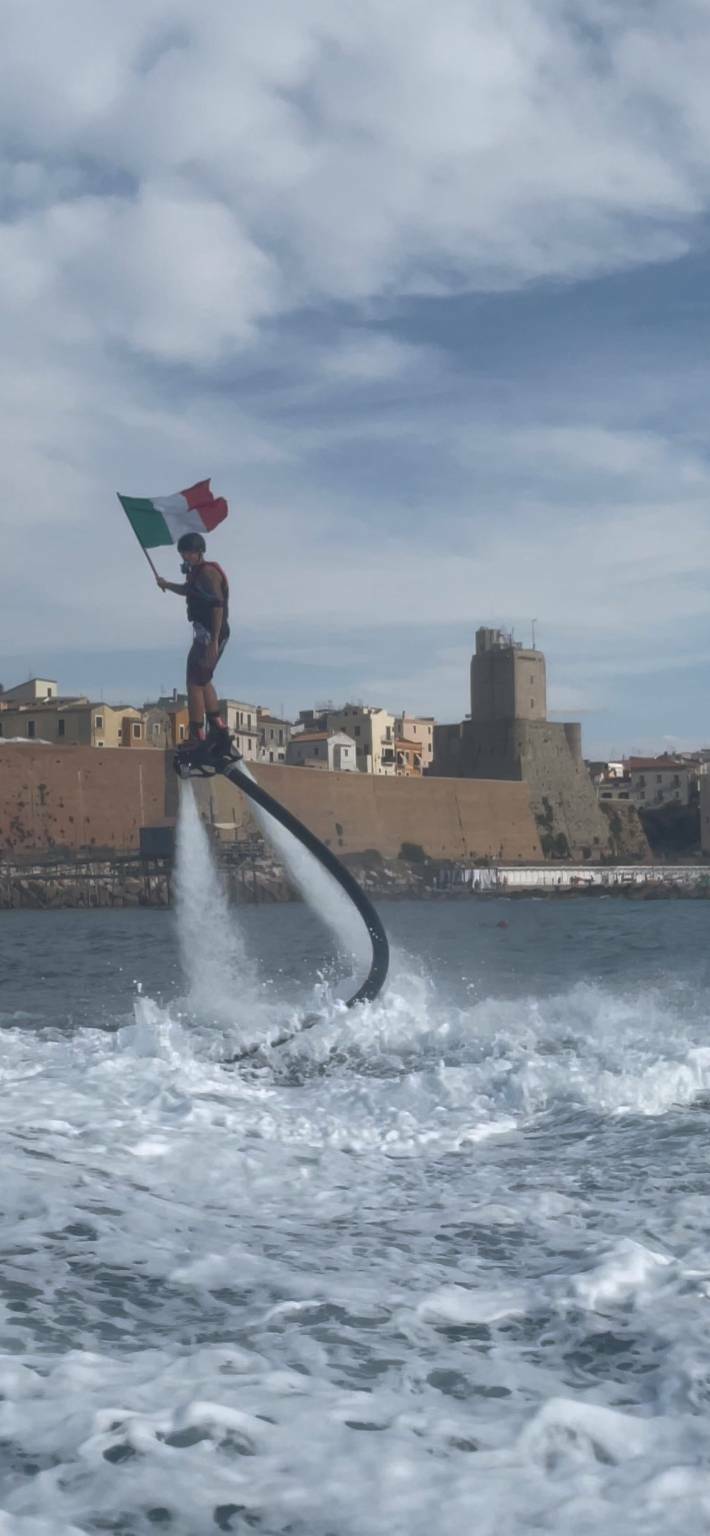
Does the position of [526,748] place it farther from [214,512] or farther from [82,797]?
[214,512]

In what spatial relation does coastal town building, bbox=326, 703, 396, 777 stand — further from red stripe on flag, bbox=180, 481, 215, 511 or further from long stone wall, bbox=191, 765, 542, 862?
red stripe on flag, bbox=180, 481, 215, 511

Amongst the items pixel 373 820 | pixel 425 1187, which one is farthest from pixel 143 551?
pixel 373 820

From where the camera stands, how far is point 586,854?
64.7 metres

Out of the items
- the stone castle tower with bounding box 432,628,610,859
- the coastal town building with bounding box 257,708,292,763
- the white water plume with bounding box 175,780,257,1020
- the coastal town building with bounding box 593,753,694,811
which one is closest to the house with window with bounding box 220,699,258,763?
the coastal town building with bounding box 257,708,292,763

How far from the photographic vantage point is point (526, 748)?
63094mm

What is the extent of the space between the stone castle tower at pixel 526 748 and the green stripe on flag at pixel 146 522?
184 feet

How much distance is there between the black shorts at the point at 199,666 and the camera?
712 cm

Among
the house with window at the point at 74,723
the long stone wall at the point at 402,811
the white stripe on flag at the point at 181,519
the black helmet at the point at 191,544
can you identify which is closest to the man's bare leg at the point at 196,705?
the black helmet at the point at 191,544

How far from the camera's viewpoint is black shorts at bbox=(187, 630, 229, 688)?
280 inches

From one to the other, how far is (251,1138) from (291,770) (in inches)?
1839

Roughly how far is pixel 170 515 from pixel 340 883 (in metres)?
2.66

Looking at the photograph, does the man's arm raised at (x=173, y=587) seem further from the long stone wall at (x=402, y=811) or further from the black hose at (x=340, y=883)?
the long stone wall at (x=402, y=811)

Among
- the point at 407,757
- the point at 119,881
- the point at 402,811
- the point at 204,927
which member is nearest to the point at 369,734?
the point at 407,757

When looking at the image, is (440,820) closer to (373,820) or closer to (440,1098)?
(373,820)
